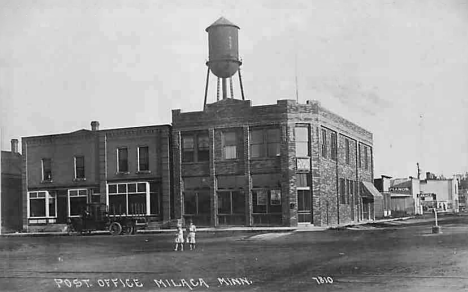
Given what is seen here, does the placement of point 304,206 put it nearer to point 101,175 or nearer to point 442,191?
point 101,175

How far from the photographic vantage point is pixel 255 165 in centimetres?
3562

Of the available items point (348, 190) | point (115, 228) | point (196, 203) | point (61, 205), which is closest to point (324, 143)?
point (348, 190)

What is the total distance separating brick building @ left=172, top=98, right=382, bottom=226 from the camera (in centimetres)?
3497

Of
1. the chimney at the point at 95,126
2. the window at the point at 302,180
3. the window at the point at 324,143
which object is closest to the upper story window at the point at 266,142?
the window at the point at 302,180

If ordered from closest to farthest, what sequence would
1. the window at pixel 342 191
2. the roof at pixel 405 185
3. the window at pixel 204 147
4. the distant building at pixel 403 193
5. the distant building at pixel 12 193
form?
the window at pixel 204 147 → the distant building at pixel 12 193 → the window at pixel 342 191 → the distant building at pixel 403 193 → the roof at pixel 405 185

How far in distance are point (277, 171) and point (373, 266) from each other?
20414 millimetres

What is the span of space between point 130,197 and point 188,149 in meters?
4.73

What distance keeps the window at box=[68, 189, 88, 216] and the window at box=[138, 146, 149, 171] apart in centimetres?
376

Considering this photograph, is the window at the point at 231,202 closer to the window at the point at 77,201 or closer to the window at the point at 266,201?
the window at the point at 266,201

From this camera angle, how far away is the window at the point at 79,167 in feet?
123

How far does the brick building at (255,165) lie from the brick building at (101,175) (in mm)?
1262

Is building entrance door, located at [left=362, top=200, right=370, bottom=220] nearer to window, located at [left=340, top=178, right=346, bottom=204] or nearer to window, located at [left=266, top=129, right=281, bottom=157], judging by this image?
window, located at [left=340, top=178, right=346, bottom=204]

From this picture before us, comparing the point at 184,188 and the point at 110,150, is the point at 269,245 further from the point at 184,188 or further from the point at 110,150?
the point at 110,150

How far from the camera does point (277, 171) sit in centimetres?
3544
